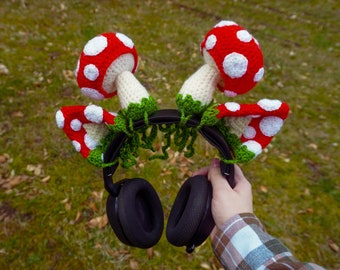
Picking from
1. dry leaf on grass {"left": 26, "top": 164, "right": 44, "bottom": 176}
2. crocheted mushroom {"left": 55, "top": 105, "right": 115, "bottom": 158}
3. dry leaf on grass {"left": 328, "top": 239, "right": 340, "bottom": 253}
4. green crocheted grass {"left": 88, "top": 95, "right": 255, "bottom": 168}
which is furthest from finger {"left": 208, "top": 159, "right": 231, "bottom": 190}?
dry leaf on grass {"left": 26, "top": 164, "right": 44, "bottom": 176}

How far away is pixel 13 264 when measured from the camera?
3055 mm

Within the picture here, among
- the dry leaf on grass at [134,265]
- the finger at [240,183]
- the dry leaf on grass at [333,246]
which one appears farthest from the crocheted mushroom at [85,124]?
the dry leaf on grass at [333,246]

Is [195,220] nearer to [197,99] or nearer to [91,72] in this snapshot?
[197,99]

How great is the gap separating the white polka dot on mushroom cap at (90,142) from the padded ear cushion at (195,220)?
2.07 feet

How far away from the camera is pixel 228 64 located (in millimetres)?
1426

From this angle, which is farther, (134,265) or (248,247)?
(134,265)

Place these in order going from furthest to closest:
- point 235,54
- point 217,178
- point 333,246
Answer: point 333,246 < point 217,178 < point 235,54

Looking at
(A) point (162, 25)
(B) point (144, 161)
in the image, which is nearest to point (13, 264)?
(B) point (144, 161)

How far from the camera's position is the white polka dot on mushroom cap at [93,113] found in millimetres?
1519

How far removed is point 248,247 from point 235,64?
973 millimetres

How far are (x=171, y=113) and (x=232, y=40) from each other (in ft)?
1.56

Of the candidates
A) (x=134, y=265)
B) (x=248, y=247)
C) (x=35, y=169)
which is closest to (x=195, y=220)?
(x=248, y=247)

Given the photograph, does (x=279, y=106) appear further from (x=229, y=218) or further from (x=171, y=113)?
(x=229, y=218)

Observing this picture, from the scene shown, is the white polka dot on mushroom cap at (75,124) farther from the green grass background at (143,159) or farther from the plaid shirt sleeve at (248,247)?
the green grass background at (143,159)
